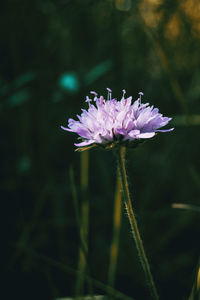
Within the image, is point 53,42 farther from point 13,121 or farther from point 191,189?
point 191,189

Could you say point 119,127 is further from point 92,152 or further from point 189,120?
point 92,152

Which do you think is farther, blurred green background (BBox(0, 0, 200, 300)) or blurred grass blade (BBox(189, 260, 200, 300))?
blurred green background (BBox(0, 0, 200, 300))

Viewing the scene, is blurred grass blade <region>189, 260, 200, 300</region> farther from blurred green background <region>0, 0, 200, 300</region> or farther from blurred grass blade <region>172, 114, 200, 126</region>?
blurred grass blade <region>172, 114, 200, 126</region>

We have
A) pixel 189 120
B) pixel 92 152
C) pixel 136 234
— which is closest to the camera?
pixel 136 234

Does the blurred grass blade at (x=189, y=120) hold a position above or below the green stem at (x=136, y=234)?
above

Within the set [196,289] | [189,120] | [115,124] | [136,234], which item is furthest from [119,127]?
[189,120]

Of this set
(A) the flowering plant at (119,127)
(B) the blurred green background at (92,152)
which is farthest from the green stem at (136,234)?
(B) the blurred green background at (92,152)

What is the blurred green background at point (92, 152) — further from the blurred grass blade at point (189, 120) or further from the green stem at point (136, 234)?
the green stem at point (136, 234)

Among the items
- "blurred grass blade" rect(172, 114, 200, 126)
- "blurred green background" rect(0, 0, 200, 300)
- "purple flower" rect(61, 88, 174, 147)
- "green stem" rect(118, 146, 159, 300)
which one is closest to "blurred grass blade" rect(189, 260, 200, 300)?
"green stem" rect(118, 146, 159, 300)
